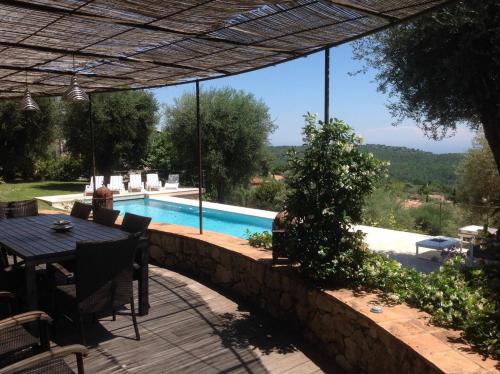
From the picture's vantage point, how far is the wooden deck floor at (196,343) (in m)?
3.17

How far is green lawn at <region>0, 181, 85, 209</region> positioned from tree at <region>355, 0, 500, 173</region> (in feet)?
34.4

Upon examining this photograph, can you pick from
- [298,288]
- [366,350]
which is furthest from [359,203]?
[366,350]

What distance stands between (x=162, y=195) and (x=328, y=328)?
44.4ft

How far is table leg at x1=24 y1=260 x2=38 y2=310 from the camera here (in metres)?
3.28

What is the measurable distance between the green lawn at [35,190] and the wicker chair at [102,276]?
407 inches

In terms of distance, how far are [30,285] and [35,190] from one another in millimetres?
14350

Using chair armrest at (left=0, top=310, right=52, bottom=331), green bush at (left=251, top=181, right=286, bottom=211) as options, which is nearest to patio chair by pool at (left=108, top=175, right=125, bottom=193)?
green bush at (left=251, top=181, right=286, bottom=211)

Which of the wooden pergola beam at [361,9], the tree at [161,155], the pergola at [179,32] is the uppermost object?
the pergola at [179,32]

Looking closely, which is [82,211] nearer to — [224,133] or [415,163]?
[224,133]

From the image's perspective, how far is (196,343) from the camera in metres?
3.54

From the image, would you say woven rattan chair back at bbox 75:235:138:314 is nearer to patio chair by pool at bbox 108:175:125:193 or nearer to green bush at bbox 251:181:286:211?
green bush at bbox 251:181:286:211

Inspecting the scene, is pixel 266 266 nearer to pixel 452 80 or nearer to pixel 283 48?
pixel 283 48

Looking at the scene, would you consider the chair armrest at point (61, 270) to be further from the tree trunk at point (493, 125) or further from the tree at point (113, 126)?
the tree at point (113, 126)

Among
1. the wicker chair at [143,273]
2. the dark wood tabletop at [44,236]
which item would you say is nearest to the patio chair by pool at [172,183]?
the dark wood tabletop at [44,236]
